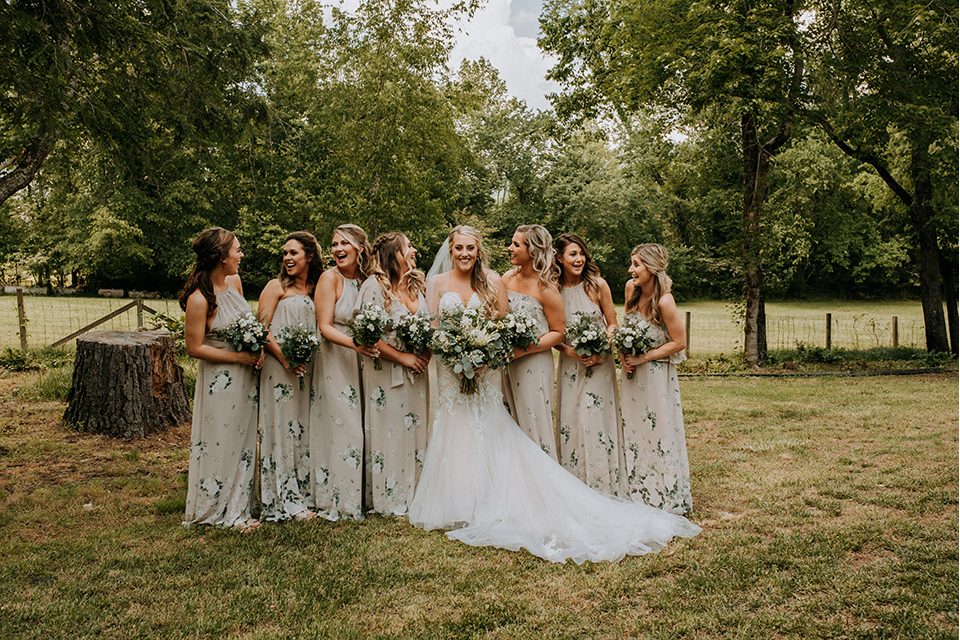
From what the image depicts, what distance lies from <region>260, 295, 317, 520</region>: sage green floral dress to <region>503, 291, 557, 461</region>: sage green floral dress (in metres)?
1.71

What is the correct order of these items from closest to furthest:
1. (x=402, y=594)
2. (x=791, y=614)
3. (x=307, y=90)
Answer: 1. (x=791, y=614)
2. (x=402, y=594)
3. (x=307, y=90)

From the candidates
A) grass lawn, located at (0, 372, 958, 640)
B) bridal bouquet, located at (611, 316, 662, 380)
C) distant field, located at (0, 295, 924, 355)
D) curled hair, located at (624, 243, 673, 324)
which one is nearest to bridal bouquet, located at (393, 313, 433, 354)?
grass lawn, located at (0, 372, 958, 640)

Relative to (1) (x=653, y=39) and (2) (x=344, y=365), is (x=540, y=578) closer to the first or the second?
(2) (x=344, y=365)

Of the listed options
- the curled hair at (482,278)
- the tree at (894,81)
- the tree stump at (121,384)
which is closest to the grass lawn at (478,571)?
the tree stump at (121,384)

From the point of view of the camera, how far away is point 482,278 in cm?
543

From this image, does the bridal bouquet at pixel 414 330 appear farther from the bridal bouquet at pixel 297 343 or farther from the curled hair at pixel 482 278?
the bridal bouquet at pixel 297 343

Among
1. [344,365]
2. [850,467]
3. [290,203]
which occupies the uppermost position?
[290,203]

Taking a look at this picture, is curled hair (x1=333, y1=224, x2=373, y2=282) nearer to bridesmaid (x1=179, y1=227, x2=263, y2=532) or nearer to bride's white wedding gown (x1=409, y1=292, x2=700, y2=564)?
bride's white wedding gown (x1=409, y1=292, x2=700, y2=564)

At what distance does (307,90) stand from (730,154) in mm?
10303

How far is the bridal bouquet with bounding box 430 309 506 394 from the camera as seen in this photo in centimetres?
500

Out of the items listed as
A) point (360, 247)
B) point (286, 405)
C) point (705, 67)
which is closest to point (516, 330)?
point (360, 247)

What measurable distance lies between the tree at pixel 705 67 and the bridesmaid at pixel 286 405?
29.3ft

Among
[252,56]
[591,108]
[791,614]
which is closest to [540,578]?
[791,614]

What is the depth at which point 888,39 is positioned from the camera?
13.1m
